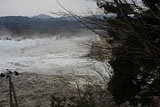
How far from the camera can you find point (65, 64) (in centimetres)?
1338

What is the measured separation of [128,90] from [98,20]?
2.27 m

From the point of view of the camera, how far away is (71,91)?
7.07 meters

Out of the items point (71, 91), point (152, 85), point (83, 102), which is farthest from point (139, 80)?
point (71, 91)

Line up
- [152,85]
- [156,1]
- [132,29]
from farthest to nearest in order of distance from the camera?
[152,85] < [156,1] < [132,29]

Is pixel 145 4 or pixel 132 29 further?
pixel 145 4

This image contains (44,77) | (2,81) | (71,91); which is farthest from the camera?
(44,77)

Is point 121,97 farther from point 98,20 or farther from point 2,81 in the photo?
point 2,81

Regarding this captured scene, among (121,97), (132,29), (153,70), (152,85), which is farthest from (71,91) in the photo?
(132,29)

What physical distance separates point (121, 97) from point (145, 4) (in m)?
2.26

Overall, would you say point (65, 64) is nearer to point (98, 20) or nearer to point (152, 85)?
point (152, 85)

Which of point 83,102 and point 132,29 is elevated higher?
point 132,29

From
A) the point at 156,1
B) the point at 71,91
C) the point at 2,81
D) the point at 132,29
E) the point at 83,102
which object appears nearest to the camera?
the point at 132,29

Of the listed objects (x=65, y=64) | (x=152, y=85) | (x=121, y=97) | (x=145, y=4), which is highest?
(x=145, y=4)

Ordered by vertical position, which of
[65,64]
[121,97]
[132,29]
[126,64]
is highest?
[132,29]
